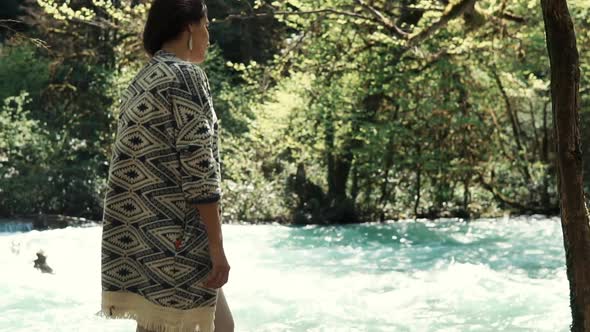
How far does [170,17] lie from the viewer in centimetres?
302

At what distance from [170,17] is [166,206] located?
0.62m

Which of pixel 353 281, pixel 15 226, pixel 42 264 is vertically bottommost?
pixel 353 281

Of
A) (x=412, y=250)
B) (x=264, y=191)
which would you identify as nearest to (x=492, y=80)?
(x=264, y=191)

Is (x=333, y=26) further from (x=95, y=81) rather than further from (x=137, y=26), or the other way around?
(x=95, y=81)

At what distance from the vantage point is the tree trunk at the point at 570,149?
13.1 ft

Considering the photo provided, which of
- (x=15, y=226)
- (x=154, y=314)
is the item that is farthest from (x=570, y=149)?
(x=15, y=226)

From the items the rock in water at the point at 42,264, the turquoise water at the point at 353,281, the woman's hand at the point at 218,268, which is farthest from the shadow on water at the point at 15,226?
the woman's hand at the point at 218,268

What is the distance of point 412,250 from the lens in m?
13.3

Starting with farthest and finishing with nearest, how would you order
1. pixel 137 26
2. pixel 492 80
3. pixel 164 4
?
pixel 492 80 → pixel 137 26 → pixel 164 4

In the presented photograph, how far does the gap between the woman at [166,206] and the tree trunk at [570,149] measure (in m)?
1.76

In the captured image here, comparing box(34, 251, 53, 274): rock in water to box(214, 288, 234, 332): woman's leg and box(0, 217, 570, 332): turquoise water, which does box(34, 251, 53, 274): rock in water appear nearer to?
box(0, 217, 570, 332): turquoise water

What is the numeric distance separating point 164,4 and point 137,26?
47.2 ft

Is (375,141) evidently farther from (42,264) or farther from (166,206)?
(166,206)

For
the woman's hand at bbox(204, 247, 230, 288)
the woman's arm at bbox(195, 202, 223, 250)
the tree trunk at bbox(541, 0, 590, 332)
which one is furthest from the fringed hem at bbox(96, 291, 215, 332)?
the tree trunk at bbox(541, 0, 590, 332)
